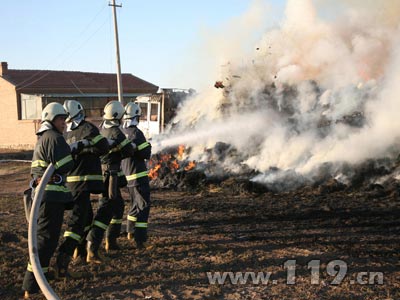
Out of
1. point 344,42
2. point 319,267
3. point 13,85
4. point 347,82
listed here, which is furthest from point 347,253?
point 13,85

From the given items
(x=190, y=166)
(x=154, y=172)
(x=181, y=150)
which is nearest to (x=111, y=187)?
(x=190, y=166)

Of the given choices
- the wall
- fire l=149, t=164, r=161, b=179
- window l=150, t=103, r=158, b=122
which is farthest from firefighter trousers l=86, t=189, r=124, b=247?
the wall

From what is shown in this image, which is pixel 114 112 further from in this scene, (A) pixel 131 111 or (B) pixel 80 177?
(B) pixel 80 177

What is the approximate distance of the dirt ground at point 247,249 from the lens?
184 inches

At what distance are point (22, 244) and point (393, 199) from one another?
680 cm

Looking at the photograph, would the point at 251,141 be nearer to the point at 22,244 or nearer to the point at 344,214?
the point at 344,214

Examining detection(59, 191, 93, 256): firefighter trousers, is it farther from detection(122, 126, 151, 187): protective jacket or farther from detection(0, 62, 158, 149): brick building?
detection(0, 62, 158, 149): brick building

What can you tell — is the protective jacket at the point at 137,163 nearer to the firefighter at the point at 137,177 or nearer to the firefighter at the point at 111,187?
the firefighter at the point at 137,177

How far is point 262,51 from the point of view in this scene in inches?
596

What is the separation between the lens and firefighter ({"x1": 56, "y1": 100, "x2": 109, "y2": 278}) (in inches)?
203

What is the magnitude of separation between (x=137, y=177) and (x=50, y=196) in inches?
73.0

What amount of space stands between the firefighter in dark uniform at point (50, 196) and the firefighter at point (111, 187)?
39.4 inches

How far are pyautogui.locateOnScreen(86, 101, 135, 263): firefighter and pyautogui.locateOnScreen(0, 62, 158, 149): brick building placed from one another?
22.8 metres

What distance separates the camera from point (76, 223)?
521 cm
